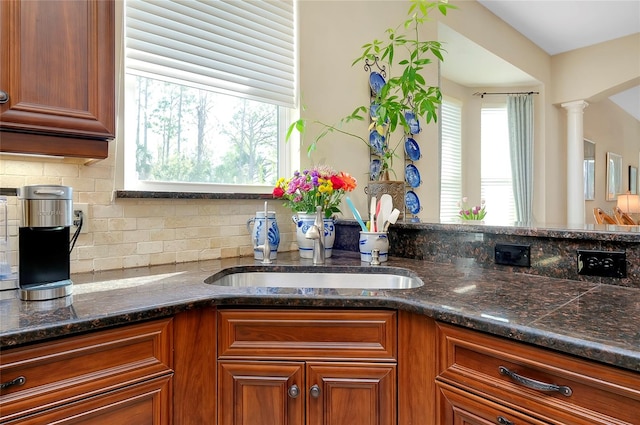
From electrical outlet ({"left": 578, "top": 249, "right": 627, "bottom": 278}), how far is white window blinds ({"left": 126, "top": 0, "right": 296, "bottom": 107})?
57.6 inches

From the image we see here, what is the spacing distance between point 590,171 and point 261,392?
6.41m

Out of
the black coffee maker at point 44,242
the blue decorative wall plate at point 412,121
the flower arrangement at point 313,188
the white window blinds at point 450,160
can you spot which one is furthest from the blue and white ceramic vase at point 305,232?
the white window blinds at point 450,160

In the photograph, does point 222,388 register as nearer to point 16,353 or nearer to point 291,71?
point 16,353

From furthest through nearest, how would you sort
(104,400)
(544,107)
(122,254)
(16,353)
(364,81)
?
(544,107), (364,81), (122,254), (104,400), (16,353)

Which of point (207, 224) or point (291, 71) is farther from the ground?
point (291, 71)

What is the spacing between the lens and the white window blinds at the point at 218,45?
156cm

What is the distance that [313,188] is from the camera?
1.74 meters

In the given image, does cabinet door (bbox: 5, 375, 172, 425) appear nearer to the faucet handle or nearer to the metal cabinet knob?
the metal cabinet knob

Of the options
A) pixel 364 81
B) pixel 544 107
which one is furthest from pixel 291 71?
pixel 544 107

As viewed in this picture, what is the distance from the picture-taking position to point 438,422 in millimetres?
996

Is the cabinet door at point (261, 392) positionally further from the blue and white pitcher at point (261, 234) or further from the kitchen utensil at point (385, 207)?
the kitchen utensil at point (385, 207)

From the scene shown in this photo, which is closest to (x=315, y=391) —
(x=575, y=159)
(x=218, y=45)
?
(x=218, y=45)

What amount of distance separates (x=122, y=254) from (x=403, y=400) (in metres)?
1.14

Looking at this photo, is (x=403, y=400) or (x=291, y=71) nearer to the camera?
(x=403, y=400)
